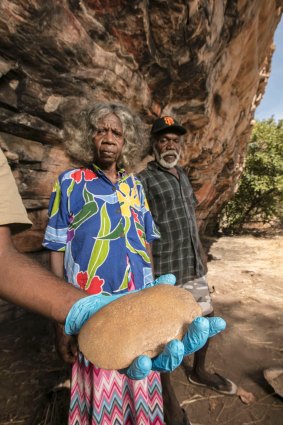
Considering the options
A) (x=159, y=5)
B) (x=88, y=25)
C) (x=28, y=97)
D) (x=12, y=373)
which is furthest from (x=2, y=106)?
(x=12, y=373)

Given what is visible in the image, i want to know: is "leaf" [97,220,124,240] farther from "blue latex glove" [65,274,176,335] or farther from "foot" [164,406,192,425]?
"foot" [164,406,192,425]

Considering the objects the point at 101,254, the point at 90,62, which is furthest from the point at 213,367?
the point at 90,62

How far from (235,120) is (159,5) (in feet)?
13.8

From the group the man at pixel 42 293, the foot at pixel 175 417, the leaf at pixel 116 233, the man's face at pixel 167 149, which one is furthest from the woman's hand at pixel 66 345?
the man's face at pixel 167 149

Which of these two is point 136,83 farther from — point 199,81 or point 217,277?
point 217,277

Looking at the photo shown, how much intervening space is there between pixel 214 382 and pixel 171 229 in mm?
1444

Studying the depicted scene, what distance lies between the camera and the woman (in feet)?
4.41

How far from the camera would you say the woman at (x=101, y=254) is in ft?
4.41

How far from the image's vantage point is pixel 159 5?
2605 millimetres

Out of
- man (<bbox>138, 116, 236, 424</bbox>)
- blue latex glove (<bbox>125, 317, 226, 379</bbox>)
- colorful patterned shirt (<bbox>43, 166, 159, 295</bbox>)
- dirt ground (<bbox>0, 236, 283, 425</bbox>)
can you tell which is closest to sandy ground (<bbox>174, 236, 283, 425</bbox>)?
dirt ground (<bbox>0, 236, 283, 425</bbox>)

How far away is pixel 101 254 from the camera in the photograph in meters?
1.41

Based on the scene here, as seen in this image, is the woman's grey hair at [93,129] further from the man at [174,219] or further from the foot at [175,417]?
the foot at [175,417]

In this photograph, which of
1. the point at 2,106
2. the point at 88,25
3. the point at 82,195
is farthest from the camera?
the point at 88,25

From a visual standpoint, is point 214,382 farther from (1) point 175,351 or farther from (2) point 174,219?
(1) point 175,351
